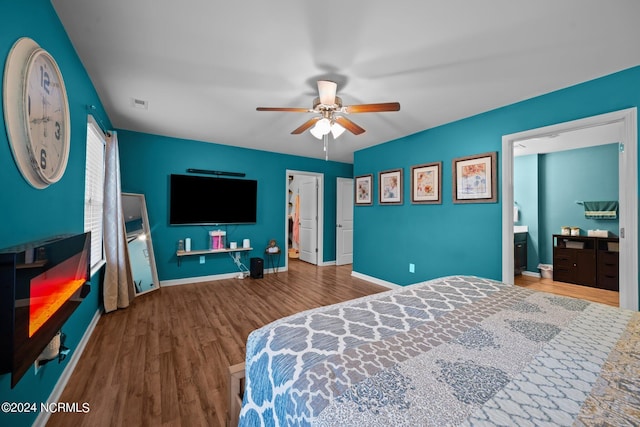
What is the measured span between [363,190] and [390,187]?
653 mm

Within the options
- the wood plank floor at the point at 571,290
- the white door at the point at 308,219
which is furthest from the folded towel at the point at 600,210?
the white door at the point at 308,219

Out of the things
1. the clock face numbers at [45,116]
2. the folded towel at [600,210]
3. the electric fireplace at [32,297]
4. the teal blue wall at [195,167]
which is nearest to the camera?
the electric fireplace at [32,297]

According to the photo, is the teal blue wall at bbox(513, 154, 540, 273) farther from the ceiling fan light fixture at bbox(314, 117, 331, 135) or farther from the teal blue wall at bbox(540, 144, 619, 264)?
the ceiling fan light fixture at bbox(314, 117, 331, 135)

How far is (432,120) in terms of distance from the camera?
3301mm

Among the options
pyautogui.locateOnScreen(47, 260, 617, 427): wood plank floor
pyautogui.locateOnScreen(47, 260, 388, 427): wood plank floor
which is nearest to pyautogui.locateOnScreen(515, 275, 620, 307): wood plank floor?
pyautogui.locateOnScreen(47, 260, 617, 427): wood plank floor

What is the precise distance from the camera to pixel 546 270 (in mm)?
4773

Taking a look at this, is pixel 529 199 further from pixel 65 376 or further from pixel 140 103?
pixel 65 376

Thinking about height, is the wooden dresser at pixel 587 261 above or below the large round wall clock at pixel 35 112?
below

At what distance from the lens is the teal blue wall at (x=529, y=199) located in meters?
5.00

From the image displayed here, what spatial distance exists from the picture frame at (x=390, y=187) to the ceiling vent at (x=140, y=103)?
3402 millimetres

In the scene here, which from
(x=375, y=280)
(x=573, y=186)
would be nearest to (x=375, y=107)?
(x=375, y=280)

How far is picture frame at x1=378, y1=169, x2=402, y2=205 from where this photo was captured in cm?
408

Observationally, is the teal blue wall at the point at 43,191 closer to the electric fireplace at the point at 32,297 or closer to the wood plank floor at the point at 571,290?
the electric fireplace at the point at 32,297

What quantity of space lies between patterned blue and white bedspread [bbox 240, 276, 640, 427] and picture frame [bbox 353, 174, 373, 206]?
10.7 ft
